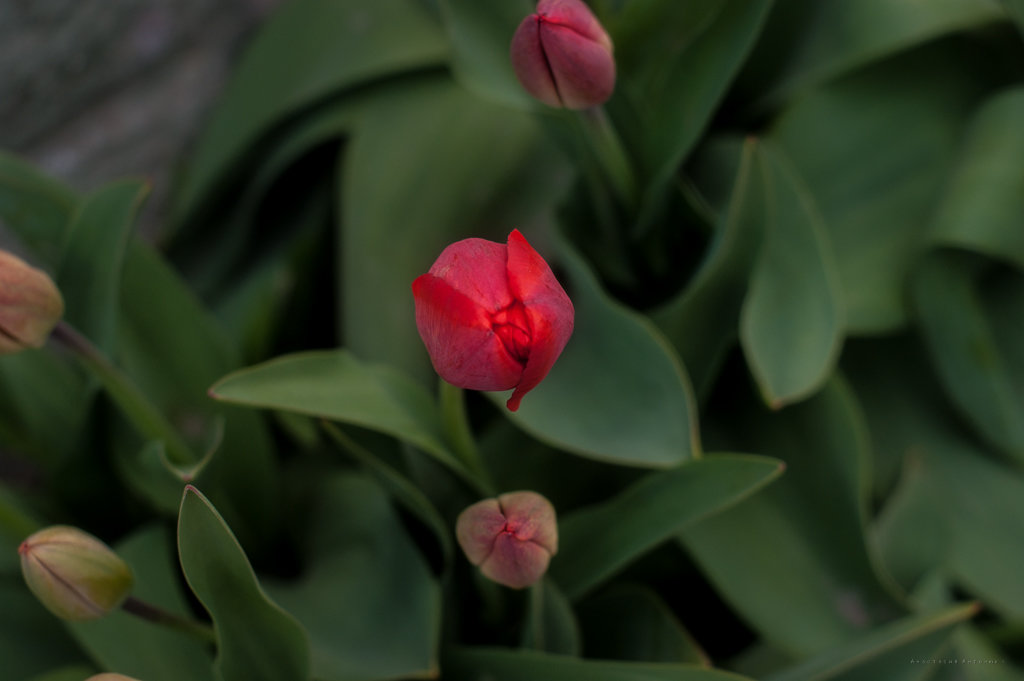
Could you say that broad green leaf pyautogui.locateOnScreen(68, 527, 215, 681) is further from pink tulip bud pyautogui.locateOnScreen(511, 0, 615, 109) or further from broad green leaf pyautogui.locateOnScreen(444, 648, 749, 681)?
pink tulip bud pyautogui.locateOnScreen(511, 0, 615, 109)

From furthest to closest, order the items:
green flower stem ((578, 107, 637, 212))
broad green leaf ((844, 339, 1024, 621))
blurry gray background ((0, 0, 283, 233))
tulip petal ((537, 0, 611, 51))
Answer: blurry gray background ((0, 0, 283, 233)), broad green leaf ((844, 339, 1024, 621)), green flower stem ((578, 107, 637, 212)), tulip petal ((537, 0, 611, 51))

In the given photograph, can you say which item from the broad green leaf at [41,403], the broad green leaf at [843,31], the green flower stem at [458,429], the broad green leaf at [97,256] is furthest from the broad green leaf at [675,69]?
the broad green leaf at [41,403]

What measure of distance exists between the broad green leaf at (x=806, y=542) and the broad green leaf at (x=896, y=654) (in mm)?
64

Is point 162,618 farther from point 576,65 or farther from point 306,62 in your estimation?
point 306,62

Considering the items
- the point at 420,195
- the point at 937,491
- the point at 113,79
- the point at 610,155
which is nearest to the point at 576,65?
the point at 610,155

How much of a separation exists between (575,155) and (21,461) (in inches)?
24.2

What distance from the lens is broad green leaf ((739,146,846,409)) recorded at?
1.76 feet

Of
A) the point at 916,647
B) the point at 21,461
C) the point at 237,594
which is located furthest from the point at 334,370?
the point at 21,461

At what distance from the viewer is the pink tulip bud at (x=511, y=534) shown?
0.36 meters

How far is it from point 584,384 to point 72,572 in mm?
304

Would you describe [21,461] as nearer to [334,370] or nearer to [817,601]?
[334,370]

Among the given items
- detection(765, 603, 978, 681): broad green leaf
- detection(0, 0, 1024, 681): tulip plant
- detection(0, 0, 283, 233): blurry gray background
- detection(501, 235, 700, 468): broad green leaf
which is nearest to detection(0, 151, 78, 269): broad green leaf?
detection(0, 0, 1024, 681): tulip plant

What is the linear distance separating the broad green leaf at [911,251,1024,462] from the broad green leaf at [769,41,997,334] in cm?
3

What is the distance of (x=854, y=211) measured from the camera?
687 mm
